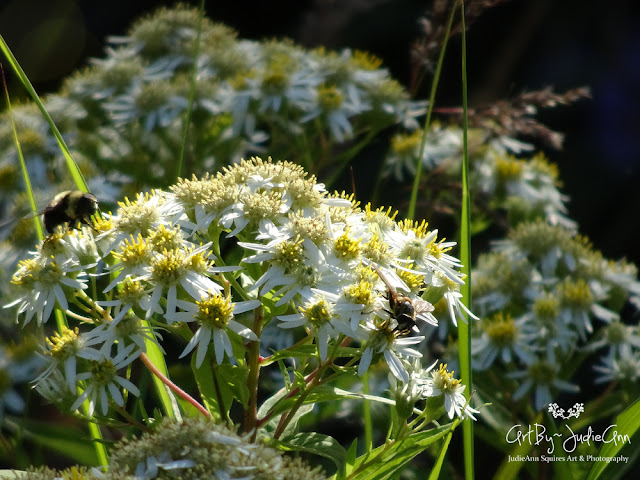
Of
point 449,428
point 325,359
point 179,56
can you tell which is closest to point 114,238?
point 325,359

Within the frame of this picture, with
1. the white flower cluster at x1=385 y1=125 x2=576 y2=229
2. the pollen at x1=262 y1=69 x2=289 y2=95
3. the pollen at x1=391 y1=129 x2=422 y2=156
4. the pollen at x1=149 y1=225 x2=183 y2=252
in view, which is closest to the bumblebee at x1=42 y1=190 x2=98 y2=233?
the pollen at x1=149 y1=225 x2=183 y2=252

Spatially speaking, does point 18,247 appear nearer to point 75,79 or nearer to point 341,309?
point 75,79

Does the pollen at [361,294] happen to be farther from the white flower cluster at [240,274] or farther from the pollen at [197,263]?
the pollen at [197,263]

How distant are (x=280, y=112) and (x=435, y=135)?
0.93 metres

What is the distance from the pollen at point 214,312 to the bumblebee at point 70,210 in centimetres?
48

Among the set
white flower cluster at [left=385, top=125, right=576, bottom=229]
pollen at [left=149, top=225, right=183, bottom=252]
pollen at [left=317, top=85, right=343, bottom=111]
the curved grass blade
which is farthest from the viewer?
white flower cluster at [left=385, top=125, right=576, bottom=229]

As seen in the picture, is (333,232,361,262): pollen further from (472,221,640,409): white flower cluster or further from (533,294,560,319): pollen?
(533,294,560,319): pollen

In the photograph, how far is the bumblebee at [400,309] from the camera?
55.0 inches

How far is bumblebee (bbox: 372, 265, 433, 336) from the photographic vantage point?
4.58 ft

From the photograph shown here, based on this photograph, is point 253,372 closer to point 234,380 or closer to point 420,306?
point 234,380

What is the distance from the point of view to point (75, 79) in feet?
11.1

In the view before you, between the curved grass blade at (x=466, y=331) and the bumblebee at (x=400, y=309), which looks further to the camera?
the curved grass blade at (x=466, y=331)

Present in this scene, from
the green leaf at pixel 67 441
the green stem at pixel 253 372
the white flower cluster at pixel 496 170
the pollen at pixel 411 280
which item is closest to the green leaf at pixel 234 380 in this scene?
the green stem at pixel 253 372

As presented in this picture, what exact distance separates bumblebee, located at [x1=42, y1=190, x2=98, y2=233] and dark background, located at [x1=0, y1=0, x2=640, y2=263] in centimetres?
329
